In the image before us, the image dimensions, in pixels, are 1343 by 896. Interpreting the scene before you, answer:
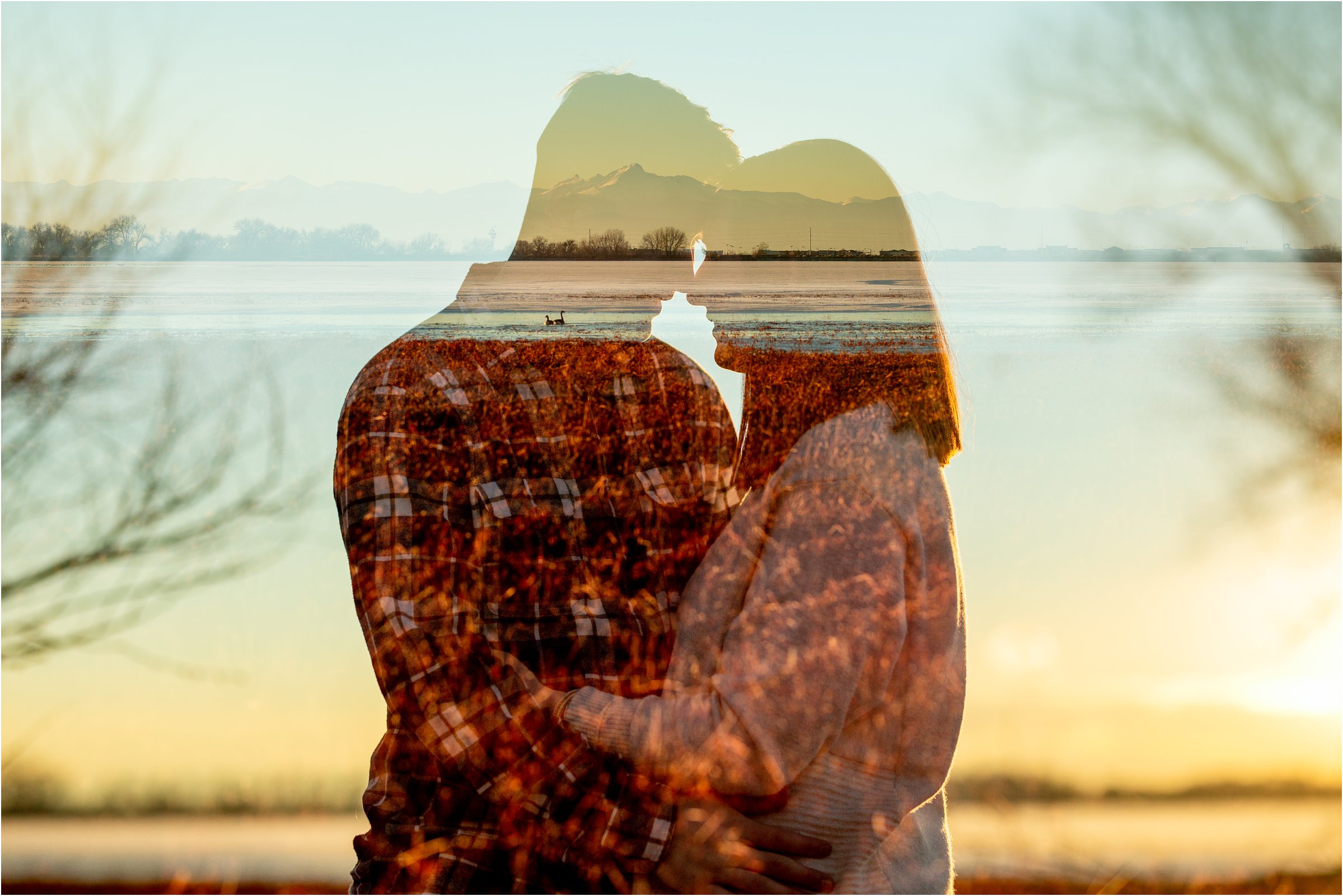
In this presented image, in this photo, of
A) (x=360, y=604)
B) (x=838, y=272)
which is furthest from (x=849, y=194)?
(x=360, y=604)

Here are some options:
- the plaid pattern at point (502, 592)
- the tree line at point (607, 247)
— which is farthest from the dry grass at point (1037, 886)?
the tree line at point (607, 247)

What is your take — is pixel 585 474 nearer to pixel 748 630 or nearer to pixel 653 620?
pixel 653 620

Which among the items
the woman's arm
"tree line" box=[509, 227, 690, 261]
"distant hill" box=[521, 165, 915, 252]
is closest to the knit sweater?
the woman's arm

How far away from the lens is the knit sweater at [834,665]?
0.80 meters

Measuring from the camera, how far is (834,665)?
2.60 feet

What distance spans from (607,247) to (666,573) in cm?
43

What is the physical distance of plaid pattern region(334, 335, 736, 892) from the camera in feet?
2.81

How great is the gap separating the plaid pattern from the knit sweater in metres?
0.08

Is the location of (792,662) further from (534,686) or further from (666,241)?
(666,241)

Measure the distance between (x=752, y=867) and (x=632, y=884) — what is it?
0.46ft

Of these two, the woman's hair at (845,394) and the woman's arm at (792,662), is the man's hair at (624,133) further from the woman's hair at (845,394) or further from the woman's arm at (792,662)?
the woman's arm at (792,662)

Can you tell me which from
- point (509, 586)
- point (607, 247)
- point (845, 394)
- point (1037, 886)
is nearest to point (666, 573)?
point (509, 586)

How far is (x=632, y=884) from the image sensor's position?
3.09 ft

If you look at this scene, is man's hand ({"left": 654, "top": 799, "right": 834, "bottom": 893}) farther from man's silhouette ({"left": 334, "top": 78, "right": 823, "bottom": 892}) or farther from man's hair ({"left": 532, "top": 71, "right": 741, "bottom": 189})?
man's hair ({"left": 532, "top": 71, "right": 741, "bottom": 189})
